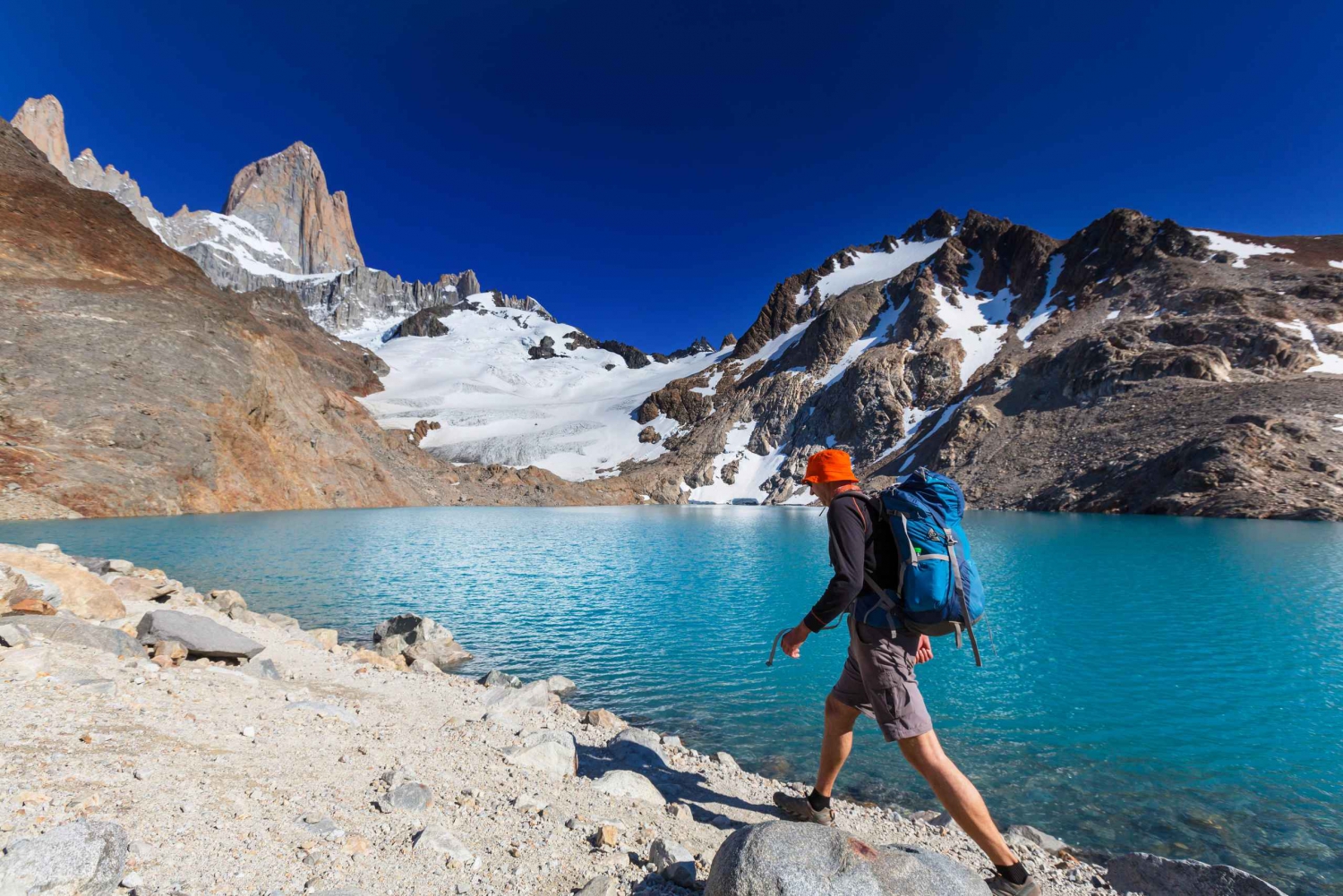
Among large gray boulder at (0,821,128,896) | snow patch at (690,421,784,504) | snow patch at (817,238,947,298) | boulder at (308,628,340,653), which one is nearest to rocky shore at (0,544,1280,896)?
large gray boulder at (0,821,128,896)

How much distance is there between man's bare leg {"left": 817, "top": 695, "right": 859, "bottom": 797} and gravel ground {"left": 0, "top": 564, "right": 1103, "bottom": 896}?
730 mm

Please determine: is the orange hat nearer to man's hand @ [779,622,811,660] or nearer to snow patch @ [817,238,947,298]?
man's hand @ [779,622,811,660]

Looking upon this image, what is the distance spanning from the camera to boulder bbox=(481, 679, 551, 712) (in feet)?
25.9

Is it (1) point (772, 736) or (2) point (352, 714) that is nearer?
(2) point (352, 714)

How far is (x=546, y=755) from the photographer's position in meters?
5.69

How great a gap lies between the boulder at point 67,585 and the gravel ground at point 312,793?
8.99ft

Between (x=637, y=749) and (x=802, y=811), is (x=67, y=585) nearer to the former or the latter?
(x=637, y=749)

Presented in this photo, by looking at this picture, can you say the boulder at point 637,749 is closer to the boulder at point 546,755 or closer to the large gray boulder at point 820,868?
the boulder at point 546,755

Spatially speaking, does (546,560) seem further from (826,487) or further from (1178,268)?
(1178,268)

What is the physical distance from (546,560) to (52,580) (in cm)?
2009

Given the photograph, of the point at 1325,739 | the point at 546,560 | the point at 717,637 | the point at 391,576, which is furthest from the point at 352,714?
the point at 546,560

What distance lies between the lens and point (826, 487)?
4559mm

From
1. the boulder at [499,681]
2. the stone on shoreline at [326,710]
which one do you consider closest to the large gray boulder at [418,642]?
the boulder at [499,681]

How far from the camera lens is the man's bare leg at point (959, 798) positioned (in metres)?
3.90
